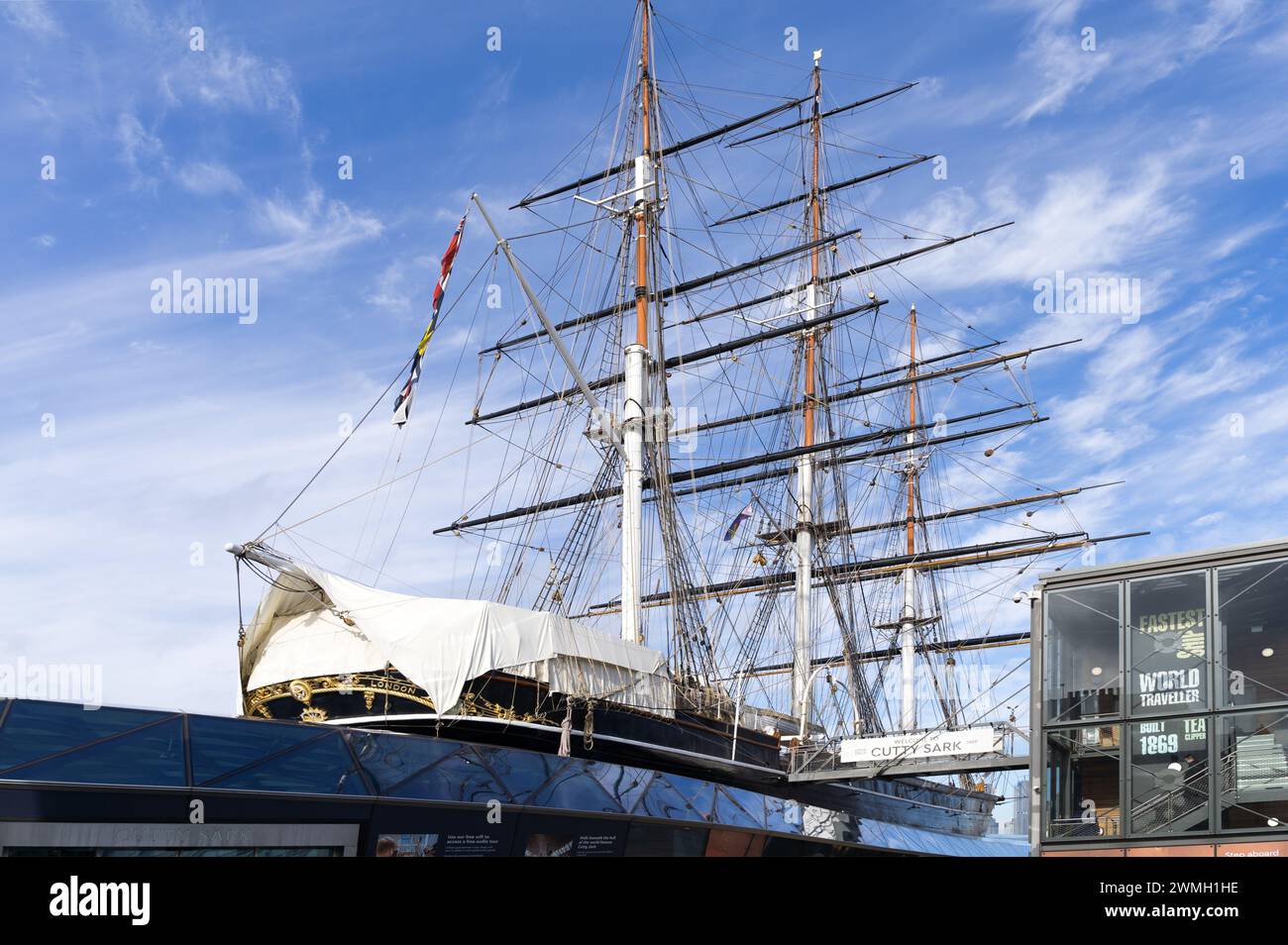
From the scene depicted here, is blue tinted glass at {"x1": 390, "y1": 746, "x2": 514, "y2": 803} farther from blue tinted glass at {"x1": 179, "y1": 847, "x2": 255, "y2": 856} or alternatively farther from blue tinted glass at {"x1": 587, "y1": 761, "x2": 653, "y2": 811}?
blue tinted glass at {"x1": 587, "y1": 761, "x2": 653, "y2": 811}

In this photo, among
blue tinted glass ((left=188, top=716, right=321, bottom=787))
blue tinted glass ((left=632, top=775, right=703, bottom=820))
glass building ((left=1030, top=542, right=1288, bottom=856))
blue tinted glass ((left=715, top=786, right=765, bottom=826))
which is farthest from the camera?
blue tinted glass ((left=715, top=786, right=765, bottom=826))

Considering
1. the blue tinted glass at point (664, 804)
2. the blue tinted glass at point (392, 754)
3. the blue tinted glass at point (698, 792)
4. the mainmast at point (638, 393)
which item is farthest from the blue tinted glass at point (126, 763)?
the mainmast at point (638, 393)

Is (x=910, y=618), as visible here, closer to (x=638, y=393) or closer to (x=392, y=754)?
(x=638, y=393)

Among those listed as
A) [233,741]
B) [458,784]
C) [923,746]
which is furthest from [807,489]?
[233,741]

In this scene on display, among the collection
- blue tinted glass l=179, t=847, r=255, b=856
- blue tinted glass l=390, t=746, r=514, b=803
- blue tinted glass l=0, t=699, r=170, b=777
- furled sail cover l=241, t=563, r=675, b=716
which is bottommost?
blue tinted glass l=179, t=847, r=255, b=856

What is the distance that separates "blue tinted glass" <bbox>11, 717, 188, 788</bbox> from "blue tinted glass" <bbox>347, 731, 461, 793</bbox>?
232 cm

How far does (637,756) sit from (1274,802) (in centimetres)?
1355

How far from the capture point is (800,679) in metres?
37.9

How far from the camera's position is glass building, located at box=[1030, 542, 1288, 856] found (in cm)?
1328

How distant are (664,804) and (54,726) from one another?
28.6ft

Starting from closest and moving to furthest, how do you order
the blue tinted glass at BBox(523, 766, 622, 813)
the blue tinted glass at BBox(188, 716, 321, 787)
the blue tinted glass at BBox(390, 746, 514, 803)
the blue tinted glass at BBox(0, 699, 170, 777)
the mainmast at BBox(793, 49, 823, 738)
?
the blue tinted glass at BBox(0, 699, 170, 777) → the blue tinted glass at BBox(188, 716, 321, 787) → the blue tinted glass at BBox(390, 746, 514, 803) → the blue tinted glass at BBox(523, 766, 622, 813) → the mainmast at BBox(793, 49, 823, 738)

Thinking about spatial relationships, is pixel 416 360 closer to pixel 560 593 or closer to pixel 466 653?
pixel 466 653

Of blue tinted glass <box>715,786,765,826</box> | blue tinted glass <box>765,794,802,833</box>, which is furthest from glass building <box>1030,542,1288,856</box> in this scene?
blue tinted glass <box>765,794,802,833</box>
